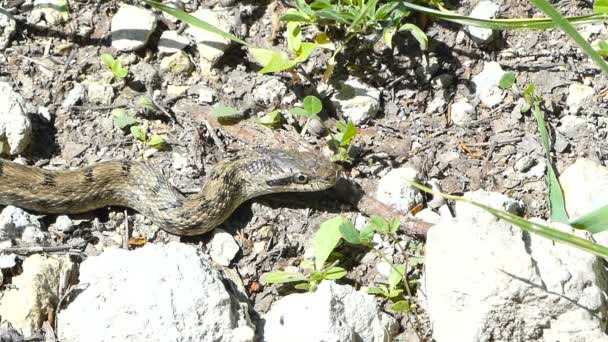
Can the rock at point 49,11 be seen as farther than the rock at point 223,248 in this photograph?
Yes

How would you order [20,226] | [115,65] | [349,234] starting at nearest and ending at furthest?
[349,234]
[20,226]
[115,65]

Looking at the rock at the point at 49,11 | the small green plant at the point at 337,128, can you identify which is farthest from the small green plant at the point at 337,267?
the rock at the point at 49,11

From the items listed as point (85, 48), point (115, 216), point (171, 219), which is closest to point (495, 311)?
point (171, 219)

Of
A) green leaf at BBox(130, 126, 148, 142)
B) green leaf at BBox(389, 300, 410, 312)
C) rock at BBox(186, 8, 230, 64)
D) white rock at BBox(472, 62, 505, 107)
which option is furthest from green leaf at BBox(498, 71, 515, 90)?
green leaf at BBox(130, 126, 148, 142)

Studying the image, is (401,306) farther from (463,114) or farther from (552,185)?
(463,114)

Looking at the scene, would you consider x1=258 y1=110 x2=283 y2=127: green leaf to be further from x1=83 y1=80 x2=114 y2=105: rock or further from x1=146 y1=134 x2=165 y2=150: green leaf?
x1=83 y1=80 x2=114 y2=105: rock

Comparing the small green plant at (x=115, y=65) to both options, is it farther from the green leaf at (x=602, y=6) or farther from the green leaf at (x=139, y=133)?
the green leaf at (x=602, y=6)

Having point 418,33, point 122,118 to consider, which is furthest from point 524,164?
point 122,118
